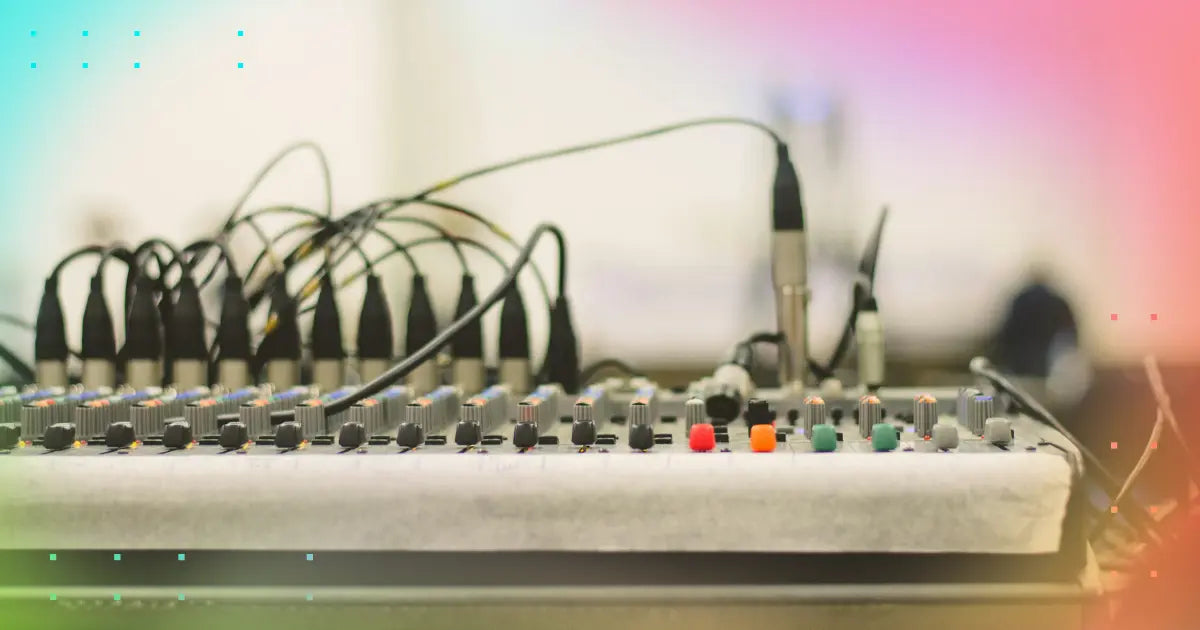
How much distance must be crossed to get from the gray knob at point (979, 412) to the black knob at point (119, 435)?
0.67m

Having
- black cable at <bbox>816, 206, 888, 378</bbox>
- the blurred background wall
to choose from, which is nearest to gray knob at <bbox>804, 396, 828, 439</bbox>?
black cable at <bbox>816, 206, 888, 378</bbox>

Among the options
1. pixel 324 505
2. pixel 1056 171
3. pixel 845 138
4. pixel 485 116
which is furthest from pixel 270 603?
pixel 1056 171

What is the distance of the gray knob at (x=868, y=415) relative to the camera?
25.9 inches

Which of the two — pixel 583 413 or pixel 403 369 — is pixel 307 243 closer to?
pixel 403 369

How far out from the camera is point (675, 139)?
1.12 meters

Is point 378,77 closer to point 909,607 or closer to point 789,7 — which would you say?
point 789,7

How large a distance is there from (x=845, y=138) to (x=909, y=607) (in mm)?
694

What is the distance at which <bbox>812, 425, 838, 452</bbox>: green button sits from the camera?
0.60 meters

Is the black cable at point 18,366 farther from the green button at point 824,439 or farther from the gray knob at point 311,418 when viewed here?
the green button at point 824,439

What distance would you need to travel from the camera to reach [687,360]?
3.72ft

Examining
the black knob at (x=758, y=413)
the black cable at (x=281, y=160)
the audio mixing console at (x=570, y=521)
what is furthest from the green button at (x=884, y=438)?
the black cable at (x=281, y=160)

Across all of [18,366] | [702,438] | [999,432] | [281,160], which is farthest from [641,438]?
[18,366]

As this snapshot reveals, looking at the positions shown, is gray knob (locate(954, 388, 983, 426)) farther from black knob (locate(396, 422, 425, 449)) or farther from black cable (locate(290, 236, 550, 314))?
black cable (locate(290, 236, 550, 314))

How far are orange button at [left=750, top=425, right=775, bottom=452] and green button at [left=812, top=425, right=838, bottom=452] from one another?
0.10ft
